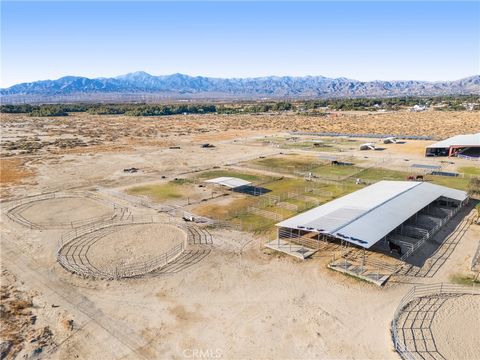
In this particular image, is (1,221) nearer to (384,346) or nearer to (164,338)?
(164,338)

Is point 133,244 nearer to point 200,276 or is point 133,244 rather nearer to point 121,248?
point 121,248

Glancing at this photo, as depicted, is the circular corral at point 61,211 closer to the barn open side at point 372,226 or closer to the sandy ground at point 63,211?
the sandy ground at point 63,211

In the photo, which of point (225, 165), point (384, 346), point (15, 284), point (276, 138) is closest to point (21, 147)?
point (225, 165)

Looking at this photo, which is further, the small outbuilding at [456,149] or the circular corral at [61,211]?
the small outbuilding at [456,149]

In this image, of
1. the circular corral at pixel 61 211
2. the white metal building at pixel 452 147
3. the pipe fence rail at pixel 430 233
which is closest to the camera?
the pipe fence rail at pixel 430 233

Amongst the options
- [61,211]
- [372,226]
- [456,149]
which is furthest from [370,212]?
[456,149]

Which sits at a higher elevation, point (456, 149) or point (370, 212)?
point (456, 149)

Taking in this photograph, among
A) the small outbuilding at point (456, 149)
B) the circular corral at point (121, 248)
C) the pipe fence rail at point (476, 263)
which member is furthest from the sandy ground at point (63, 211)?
the small outbuilding at point (456, 149)
